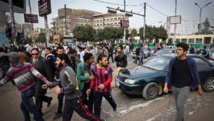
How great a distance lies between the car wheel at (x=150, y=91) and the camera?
5.19 metres

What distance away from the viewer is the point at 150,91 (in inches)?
209

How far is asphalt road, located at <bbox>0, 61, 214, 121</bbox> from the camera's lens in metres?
4.15

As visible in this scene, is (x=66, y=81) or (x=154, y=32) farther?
(x=154, y=32)

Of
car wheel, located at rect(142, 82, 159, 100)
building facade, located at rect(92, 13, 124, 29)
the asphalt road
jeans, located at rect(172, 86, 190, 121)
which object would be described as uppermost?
building facade, located at rect(92, 13, 124, 29)

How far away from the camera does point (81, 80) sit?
360cm

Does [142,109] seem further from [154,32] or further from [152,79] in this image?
[154,32]

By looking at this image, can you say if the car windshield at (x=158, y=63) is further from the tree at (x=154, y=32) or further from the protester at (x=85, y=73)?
the tree at (x=154, y=32)

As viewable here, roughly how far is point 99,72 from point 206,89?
4578 millimetres

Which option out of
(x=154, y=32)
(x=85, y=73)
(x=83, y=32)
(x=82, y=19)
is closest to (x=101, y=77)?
(x=85, y=73)

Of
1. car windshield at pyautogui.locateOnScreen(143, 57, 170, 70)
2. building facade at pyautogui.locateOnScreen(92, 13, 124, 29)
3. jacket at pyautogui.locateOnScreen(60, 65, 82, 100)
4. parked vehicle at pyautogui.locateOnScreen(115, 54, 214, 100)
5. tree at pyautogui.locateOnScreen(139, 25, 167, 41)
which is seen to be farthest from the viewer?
building facade at pyautogui.locateOnScreen(92, 13, 124, 29)

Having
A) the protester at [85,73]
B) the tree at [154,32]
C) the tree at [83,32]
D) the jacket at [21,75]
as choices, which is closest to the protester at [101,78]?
the protester at [85,73]

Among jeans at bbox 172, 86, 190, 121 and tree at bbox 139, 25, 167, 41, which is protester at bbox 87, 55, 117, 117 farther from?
tree at bbox 139, 25, 167, 41

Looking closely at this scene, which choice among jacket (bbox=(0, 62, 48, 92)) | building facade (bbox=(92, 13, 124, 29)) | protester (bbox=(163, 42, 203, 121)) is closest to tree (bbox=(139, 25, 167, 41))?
building facade (bbox=(92, 13, 124, 29))

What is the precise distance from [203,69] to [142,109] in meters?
2.95
